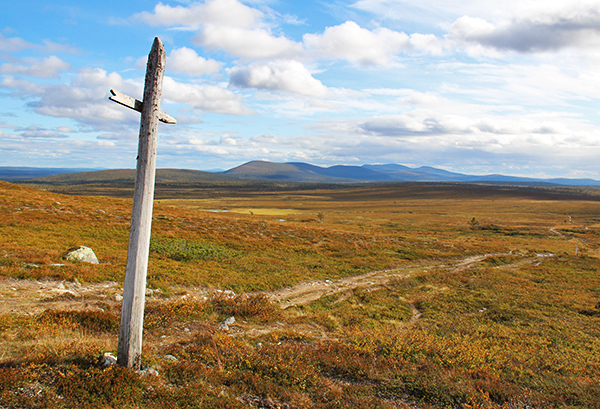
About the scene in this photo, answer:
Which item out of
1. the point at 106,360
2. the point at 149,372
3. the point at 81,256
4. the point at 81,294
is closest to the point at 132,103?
the point at 106,360

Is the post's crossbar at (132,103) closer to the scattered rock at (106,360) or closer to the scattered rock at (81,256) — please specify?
the scattered rock at (106,360)

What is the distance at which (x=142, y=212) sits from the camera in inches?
275

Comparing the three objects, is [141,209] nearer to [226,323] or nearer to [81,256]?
[226,323]

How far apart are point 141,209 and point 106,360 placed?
3.41 meters

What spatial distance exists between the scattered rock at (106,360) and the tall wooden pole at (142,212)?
141 mm

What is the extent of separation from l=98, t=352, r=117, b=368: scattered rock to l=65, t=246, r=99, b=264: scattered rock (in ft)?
41.2

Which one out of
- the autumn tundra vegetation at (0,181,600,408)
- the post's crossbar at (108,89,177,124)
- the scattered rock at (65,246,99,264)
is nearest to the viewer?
the post's crossbar at (108,89,177,124)

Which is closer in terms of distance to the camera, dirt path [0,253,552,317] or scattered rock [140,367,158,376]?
scattered rock [140,367,158,376]

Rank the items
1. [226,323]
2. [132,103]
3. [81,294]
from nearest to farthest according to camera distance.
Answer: [132,103] < [226,323] < [81,294]

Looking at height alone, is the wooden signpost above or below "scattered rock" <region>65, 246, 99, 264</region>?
above

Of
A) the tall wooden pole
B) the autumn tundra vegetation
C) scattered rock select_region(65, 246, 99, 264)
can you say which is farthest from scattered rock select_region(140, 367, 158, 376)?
scattered rock select_region(65, 246, 99, 264)

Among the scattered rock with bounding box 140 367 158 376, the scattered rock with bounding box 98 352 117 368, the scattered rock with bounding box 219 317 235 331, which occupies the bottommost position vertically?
the scattered rock with bounding box 219 317 235 331

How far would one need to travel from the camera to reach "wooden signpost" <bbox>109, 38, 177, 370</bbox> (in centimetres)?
695

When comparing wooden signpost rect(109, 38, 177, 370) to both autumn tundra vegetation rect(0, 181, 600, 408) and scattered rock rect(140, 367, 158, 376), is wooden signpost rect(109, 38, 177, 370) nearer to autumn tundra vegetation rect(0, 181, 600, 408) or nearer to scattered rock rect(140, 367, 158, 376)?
scattered rock rect(140, 367, 158, 376)
